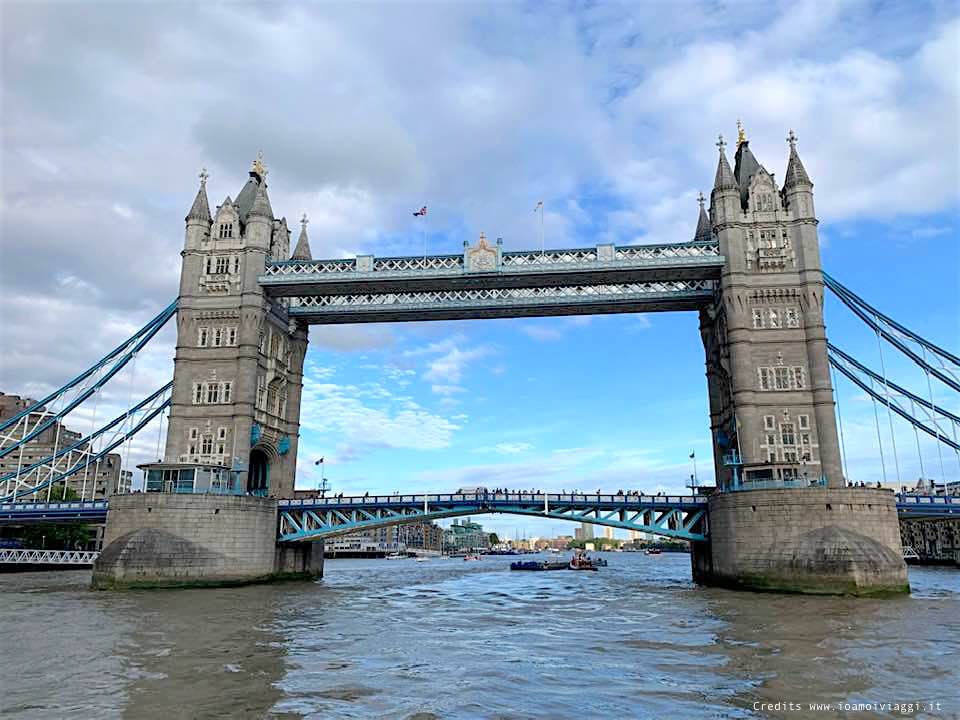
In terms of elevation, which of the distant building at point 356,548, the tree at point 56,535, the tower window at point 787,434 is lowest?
the distant building at point 356,548

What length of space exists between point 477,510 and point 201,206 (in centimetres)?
3311

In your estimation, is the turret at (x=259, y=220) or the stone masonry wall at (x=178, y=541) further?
the turret at (x=259, y=220)

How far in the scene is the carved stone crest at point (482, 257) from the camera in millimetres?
53325

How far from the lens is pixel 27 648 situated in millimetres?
23250

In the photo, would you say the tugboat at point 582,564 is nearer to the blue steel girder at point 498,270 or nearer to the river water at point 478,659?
the blue steel girder at point 498,270

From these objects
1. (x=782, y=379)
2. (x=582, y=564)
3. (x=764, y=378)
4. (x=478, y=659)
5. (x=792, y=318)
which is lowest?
(x=582, y=564)

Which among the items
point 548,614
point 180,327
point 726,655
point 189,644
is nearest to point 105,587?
point 180,327

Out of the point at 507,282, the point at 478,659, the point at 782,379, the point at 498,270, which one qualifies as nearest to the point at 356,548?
the point at 507,282

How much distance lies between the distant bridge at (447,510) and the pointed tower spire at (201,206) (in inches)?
934

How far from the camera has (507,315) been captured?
191 feet

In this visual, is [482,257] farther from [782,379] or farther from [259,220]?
[782,379]

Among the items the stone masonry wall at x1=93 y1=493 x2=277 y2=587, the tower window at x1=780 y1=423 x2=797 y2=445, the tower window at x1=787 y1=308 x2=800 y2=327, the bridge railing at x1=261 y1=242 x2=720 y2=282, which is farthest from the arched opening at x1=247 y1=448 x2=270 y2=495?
the tower window at x1=787 y1=308 x2=800 y2=327

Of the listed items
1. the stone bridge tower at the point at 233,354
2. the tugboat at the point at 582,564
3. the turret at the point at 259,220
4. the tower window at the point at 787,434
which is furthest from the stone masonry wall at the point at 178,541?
the tugboat at the point at 582,564

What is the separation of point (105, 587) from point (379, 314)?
2729cm
